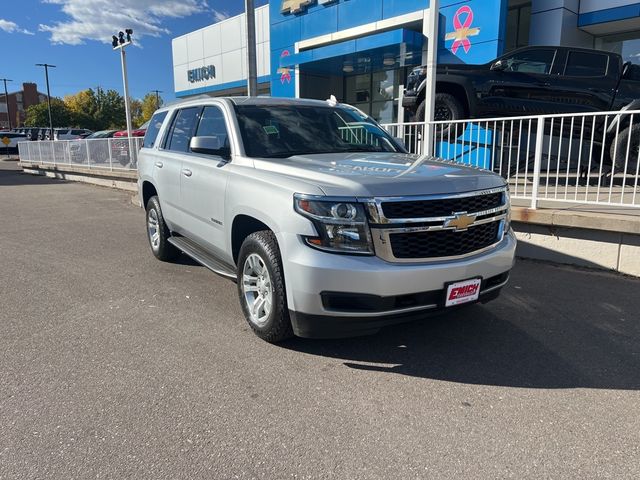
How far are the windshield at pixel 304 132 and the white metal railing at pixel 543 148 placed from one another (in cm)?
248

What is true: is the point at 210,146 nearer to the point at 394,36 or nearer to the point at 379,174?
the point at 379,174

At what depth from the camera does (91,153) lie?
16906mm

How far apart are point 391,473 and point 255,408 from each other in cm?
92

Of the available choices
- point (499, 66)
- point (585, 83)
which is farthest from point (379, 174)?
point (585, 83)

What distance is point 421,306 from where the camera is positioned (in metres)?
3.13

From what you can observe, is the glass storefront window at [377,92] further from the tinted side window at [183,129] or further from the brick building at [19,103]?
the brick building at [19,103]

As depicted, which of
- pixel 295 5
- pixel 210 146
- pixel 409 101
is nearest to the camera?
pixel 210 146

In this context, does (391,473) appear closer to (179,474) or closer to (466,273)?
Result: (179,474)

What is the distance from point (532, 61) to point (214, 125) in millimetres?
6530

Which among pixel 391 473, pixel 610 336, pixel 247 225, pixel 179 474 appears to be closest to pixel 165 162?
pixel 247 225

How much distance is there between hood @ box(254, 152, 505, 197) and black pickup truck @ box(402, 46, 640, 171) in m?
5.19

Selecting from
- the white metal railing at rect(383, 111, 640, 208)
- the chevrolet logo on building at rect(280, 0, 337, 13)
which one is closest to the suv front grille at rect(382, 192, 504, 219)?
the white metal railing at rect(383, 111, 640, 208)

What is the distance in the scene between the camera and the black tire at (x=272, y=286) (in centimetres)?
329

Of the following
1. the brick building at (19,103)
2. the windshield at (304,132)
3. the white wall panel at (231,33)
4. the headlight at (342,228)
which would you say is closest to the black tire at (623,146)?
the windshield at (304,132)
